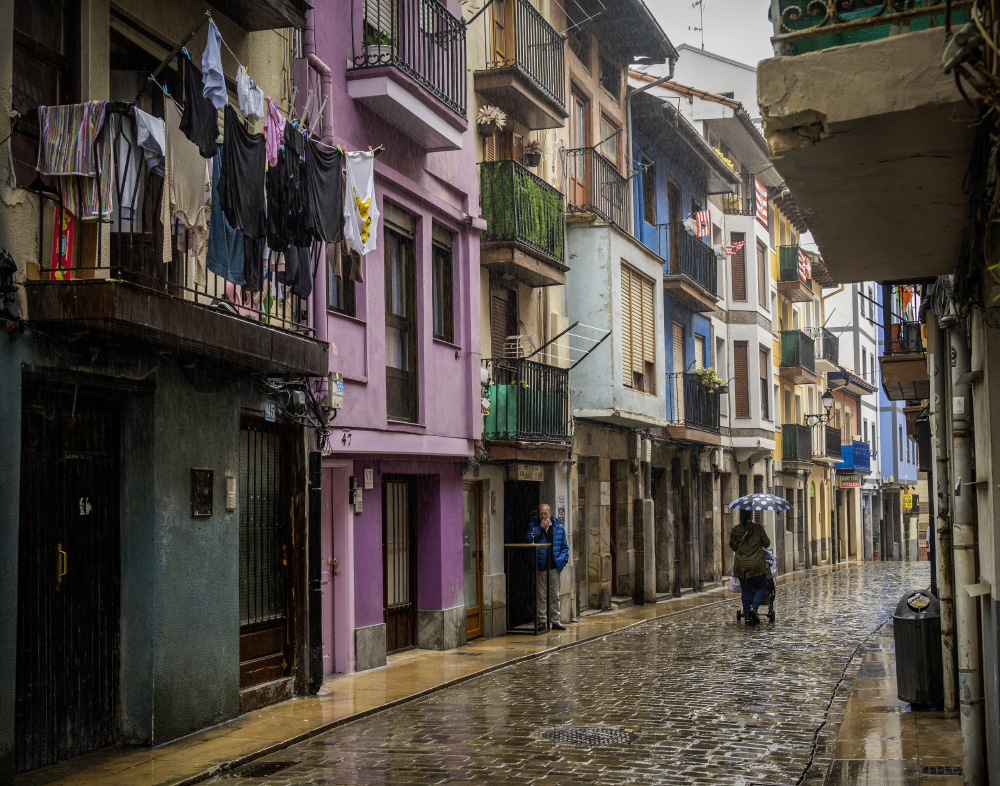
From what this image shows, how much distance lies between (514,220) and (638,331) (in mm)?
6684

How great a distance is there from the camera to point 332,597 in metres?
13.6

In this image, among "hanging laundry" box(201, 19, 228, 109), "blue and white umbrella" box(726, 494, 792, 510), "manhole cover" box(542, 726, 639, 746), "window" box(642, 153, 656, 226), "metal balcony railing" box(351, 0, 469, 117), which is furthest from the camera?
"window" box(642, 153, 656, 226)

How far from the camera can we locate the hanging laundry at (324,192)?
36.8 feet

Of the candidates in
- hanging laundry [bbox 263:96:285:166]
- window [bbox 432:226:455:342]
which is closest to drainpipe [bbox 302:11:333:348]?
hanging laundry [bbox 263:96:285:166]

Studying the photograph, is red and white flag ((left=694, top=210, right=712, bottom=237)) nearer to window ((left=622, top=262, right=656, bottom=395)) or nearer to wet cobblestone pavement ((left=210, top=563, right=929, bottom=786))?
window ((left=622, top=262, right=656, bottom=395))

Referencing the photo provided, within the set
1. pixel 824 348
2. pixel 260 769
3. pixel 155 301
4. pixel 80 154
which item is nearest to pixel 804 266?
pixel 824 348

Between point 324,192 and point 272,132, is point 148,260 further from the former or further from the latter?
point 324,192

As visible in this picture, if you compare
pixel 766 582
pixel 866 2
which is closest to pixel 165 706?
pixel 866 2

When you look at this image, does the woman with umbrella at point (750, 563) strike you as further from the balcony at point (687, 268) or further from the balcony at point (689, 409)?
the balcony at point (687, 268)

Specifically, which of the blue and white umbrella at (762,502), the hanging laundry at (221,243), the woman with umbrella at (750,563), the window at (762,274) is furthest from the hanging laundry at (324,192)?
the window at (762,274)

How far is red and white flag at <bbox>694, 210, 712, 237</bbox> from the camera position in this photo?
103 ft

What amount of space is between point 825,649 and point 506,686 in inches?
210

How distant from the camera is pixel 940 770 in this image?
823 centimetres

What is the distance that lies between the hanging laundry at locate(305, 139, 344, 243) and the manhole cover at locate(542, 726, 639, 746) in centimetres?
514
